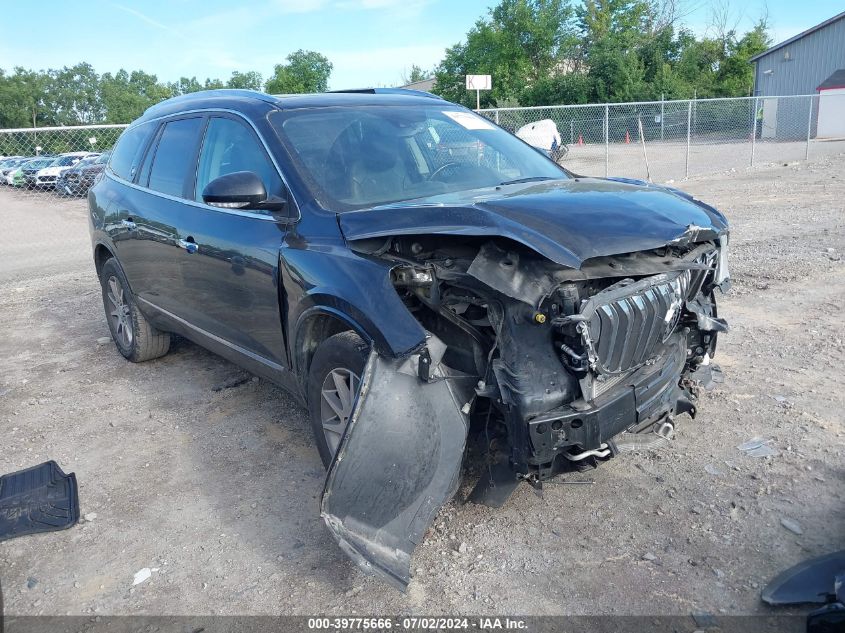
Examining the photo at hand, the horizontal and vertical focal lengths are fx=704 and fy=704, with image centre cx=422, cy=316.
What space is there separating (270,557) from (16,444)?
91.8 inches

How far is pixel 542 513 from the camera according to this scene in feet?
11.0

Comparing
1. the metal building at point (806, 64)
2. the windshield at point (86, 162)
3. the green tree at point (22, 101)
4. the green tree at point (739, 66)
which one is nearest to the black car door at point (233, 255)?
the windshield at point (86, 162)

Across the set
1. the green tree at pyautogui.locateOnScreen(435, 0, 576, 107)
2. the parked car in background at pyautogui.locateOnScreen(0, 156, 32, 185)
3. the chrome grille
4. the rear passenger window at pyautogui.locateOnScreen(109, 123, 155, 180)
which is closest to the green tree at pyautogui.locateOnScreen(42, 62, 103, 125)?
the green tree at pyautogui.locateOnScreen(435, 0, 576, 107)

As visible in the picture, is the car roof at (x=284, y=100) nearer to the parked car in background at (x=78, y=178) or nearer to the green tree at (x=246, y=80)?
the parked car in background at (x=78, y=178)

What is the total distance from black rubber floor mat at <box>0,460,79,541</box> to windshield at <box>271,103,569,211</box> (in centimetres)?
210

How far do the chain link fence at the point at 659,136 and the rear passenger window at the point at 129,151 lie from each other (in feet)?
37.5

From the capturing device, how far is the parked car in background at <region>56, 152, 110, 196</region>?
14.9 meters

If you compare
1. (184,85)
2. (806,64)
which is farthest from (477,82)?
(184,85)

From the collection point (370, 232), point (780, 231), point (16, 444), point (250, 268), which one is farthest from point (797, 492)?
point (780, 231)

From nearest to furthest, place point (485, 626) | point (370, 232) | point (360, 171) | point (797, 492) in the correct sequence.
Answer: point (485, 626) < point (370, 232) < point (797, 492) < point (360, 171)

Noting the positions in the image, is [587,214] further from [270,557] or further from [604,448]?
[270,557]

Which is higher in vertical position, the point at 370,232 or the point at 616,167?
the point at 370,232

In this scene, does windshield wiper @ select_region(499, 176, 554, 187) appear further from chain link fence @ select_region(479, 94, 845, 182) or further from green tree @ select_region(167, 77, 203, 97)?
green tree @ select_region(167, 77, 203, 97)

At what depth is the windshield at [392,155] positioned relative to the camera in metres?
3.65
